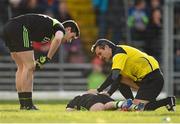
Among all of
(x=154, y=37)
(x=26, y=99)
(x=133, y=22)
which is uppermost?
(x=133, y=22)

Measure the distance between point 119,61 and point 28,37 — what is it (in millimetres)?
2006

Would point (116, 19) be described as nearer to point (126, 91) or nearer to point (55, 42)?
point (126, 91)

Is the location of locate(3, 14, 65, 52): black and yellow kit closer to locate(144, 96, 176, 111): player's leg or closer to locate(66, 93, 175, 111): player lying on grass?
locate(66, 93, 175, 111): player lying on grass

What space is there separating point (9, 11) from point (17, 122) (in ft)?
43.9

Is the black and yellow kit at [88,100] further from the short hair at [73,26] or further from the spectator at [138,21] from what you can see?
the spectator at [138,21]

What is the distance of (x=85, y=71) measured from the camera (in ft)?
85.6

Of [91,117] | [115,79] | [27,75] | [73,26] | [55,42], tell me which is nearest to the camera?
[91,117]

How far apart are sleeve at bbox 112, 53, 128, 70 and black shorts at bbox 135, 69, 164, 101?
2.34 ft

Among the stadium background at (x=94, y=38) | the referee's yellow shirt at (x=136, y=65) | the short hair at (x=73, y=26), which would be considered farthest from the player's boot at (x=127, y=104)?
the stadium background at (x=94, y=38)

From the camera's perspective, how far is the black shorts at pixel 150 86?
51.7 feet

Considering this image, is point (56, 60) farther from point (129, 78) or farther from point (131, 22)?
point (129, 78)

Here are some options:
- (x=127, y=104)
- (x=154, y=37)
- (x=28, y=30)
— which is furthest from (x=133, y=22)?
(x=127, y=104)

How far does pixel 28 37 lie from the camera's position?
16.2m

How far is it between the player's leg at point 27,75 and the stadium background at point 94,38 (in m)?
9.04
